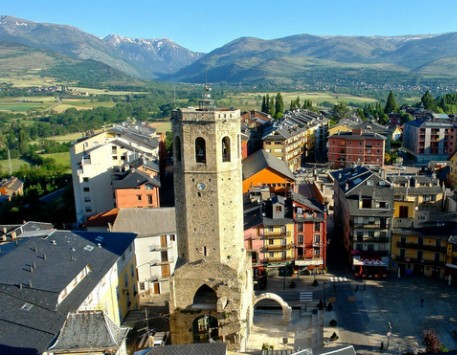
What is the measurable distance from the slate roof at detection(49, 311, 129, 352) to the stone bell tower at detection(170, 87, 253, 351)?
952 centimetres

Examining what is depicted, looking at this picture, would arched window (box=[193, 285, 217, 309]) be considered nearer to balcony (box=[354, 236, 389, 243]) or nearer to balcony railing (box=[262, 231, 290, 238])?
balcony railing (box=[262, 231, 290, 238])

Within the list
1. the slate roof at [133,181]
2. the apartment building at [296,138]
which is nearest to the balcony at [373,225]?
the slate roof at [133,181]

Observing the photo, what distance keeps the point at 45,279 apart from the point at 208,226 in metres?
11.4

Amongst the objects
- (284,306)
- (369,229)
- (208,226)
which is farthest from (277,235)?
(208,226)

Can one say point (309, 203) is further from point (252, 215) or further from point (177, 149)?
point (177, 149)

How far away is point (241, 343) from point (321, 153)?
8763cm

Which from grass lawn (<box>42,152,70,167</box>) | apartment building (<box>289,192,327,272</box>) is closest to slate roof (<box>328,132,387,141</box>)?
apartment building (<box>289,192,327,272</box>)

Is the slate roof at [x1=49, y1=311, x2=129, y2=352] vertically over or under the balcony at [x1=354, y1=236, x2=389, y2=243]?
over

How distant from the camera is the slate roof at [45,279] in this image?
25406 mm

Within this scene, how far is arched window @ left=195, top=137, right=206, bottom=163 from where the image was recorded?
31.1 m

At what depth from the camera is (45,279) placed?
30.4 m

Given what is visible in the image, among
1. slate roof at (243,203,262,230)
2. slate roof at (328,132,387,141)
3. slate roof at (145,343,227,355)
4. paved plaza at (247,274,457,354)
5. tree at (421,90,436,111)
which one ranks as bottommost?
paved plaza at (247,274,457,354)

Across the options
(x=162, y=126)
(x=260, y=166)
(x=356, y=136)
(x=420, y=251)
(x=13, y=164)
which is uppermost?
(x=356, y=136)

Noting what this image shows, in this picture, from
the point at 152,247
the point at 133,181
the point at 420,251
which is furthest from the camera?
the point at 133,181
